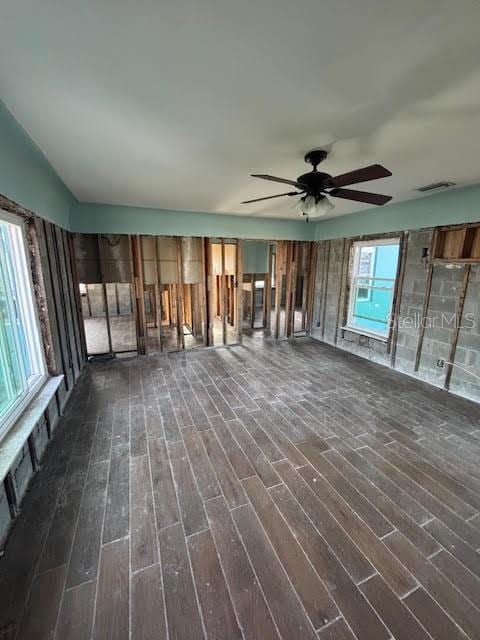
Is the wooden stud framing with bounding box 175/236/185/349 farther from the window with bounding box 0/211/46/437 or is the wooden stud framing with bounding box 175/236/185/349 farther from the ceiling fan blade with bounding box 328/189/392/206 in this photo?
the ceiling fan blade with bounding box 328/189/392/206

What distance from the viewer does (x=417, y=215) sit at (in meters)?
3.68

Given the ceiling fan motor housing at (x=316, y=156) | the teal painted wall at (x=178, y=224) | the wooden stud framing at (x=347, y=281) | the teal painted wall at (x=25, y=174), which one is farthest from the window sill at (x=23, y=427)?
the wooden stud framing at (x=347, y=281)

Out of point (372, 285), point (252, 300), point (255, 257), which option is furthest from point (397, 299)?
point (252, 300)

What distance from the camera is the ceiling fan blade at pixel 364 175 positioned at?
5.65ft

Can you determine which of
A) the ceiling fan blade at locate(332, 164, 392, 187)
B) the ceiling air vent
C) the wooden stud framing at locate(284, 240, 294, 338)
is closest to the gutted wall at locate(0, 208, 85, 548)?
the ceiling fan blade at locate(332, 164, 392, 187)

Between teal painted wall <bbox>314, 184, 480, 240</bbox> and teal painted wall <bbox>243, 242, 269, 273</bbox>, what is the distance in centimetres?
164

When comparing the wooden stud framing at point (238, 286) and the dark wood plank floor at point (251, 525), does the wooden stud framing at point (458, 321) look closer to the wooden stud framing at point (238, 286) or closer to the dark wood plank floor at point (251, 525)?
the dark wood plank floor at point (251, 525)

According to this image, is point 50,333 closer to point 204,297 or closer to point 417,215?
point 204,297

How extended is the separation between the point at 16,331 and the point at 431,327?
4.87 meters

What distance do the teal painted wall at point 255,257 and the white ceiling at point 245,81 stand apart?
135 inches

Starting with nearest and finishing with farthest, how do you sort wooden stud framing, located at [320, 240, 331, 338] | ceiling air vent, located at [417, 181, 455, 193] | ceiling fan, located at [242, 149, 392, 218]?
1. ceiling fan, located at [242, 149, 392, 218]
2. ceiling air vent, located at [417, 181, 455, 193]
3. wooden stud framing, located at [320, 240, 331, 338]

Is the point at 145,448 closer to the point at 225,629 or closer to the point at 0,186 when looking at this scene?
the point at 225,629

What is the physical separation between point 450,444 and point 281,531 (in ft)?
6.19

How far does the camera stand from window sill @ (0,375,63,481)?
1639 mm
